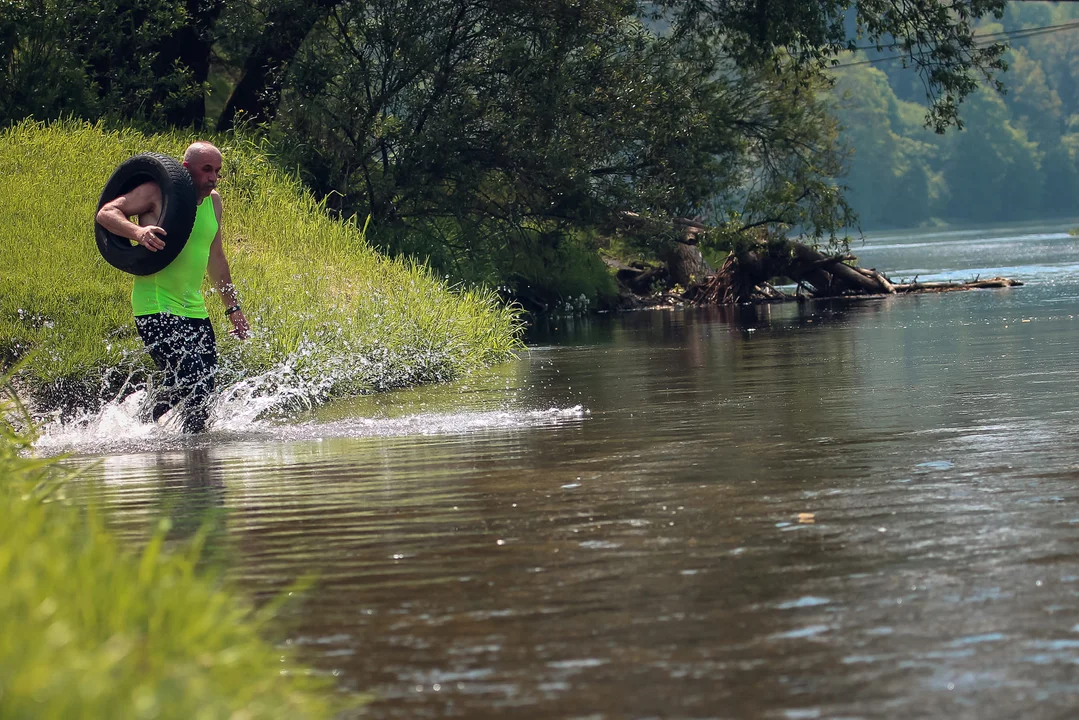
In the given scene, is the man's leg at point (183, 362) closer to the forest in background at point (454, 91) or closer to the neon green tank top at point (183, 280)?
the neon green tank top at point (183, 280)

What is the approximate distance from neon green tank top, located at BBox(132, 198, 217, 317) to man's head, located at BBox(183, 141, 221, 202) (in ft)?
0.35

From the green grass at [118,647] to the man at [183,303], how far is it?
7181 mm


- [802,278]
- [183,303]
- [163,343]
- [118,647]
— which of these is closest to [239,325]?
[183,303]

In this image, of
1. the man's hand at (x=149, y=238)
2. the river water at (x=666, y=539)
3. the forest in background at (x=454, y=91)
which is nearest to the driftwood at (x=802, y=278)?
the forest in background at (x=454, y=91)

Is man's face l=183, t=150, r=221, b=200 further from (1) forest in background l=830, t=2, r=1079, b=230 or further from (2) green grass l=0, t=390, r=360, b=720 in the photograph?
(1) forest in background l=830, t=2, r=1079, b=230

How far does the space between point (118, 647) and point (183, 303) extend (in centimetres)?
866

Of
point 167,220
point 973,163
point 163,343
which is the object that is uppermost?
point 973,163

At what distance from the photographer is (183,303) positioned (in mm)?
11484

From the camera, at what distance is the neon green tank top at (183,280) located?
1141cm

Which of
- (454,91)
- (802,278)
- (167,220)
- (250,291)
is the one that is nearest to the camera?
(167,220)

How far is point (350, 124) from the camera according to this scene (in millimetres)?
23547

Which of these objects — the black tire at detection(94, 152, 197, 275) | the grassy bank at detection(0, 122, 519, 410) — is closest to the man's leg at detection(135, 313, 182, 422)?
the black tire at detection(94, 152, 197, 275)

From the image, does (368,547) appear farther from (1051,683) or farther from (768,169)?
(768,169)

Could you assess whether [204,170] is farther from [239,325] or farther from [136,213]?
[239,325]
